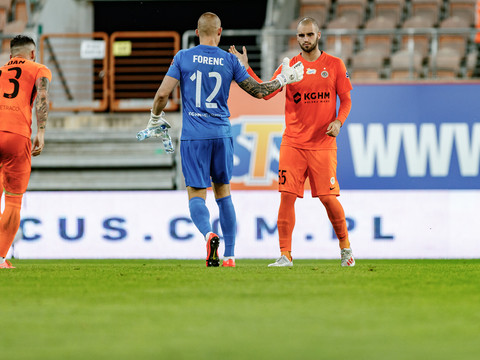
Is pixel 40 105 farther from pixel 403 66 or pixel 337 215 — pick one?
pixel 403 66

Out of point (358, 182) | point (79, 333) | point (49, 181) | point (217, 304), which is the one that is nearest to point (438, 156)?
point (358, 182)

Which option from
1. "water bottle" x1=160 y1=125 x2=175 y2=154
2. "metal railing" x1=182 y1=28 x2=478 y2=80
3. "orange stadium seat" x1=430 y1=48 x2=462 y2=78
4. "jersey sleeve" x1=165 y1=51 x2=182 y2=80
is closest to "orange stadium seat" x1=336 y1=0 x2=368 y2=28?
"metal railing" x1=182 y1=28 x2=478 y2=80

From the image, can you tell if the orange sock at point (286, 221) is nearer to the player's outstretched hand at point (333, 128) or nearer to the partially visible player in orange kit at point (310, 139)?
the partially visible player in orange kit at point (310, 139)

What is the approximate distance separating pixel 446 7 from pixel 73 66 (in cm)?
659

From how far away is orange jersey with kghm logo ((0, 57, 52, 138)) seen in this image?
6945mm

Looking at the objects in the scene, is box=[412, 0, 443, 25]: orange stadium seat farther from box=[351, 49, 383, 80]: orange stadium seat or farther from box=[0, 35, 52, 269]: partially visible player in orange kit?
box=[0, 35, 52, 269]: partially visible player in orange kit

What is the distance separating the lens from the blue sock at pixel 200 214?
6891 mm

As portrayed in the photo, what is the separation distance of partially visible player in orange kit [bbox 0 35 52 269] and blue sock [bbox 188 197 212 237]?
124cm

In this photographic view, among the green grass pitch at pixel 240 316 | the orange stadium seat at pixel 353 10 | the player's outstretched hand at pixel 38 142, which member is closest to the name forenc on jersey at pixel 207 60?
the player's outstretched hand at pixel 38 142

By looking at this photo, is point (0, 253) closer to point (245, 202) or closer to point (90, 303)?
point (90, 303)

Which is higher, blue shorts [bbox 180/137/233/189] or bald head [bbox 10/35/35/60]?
bald head [bbox 10/35/35/60]

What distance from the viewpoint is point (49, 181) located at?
13445mm

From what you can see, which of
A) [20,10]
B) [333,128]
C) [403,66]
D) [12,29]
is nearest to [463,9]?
[403,66]

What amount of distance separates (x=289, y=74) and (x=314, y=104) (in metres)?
0.33
